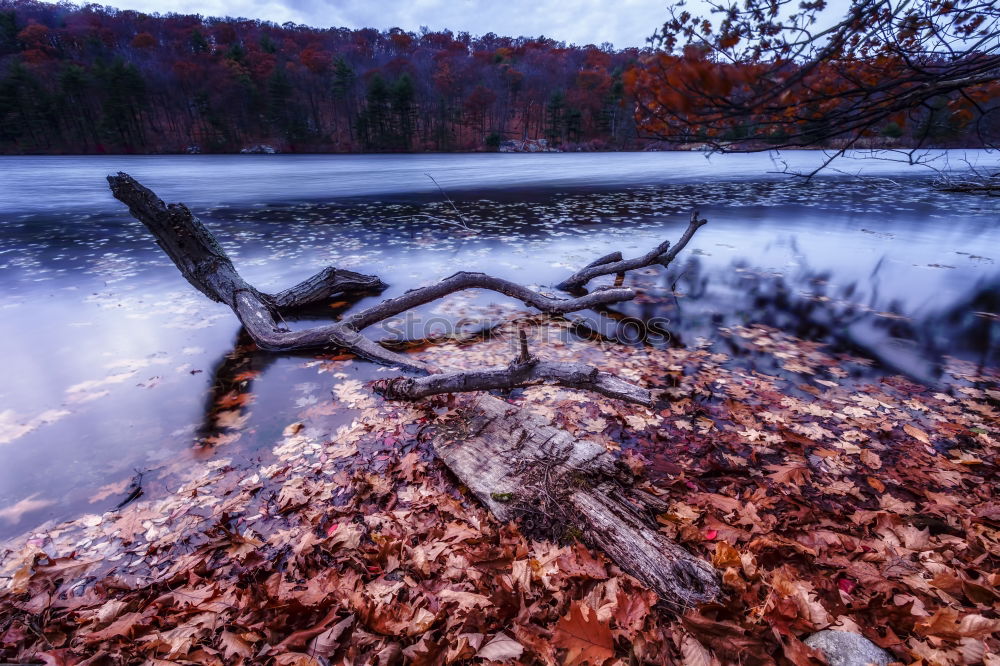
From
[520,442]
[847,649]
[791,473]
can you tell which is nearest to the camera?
[847,649]

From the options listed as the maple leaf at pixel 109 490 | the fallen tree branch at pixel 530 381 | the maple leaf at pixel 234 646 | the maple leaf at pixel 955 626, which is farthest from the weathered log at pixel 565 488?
the maple leaf at pixel 109 490

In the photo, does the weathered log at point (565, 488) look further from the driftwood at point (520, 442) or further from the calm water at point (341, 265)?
the calm water at point (341, 265)

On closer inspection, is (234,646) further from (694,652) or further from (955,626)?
(955,626)

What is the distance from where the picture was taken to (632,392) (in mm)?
3721

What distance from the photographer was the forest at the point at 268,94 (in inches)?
2584

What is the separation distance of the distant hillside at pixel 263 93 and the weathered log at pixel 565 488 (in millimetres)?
62528

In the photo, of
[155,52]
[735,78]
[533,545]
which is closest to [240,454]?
[533,545]

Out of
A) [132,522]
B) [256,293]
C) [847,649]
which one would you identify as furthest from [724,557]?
[256,293]

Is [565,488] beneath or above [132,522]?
above

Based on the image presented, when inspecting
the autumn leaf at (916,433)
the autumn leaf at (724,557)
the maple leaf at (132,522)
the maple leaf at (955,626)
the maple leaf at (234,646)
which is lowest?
the maple leaf at (132,522)

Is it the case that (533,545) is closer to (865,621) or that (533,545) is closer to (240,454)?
(865,621)

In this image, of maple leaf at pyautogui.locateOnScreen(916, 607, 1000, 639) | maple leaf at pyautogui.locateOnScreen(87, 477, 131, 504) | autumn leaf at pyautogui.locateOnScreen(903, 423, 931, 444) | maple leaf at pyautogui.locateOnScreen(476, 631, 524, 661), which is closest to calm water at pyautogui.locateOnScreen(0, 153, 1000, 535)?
maple leaf at pyautogui.locateOnScreen(87, 477, 131, 504)

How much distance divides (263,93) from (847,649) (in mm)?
97035

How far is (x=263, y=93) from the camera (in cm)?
7612
